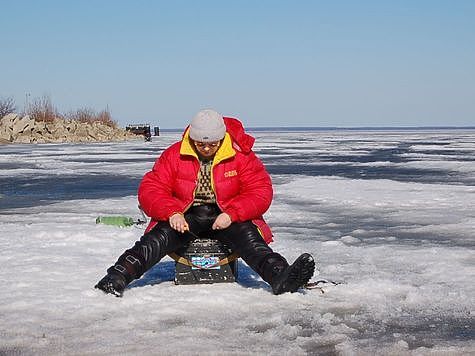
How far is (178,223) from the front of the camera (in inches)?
177

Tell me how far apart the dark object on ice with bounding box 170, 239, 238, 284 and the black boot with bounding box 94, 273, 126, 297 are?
0.47 metres

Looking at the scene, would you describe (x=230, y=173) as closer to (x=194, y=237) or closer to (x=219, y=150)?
(x=219, y=150)

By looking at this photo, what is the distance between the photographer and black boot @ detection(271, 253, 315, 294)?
4.21m

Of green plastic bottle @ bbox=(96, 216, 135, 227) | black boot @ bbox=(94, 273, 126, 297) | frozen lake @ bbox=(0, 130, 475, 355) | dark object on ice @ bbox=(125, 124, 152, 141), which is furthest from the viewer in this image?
dark object on ice @ bbox=(125, 124, 152, 141)

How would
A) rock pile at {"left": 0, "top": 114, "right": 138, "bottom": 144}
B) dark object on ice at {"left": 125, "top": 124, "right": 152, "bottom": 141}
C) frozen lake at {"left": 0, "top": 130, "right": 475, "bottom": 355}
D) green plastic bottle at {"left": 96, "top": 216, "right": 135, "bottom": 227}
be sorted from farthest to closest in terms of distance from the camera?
dark object on ice at {"left": 125, "top": 124, "right": 152, "bottom": 141} → rock pile at {"left": 0, "top": 114, "right": 138, "bottom": 144} → green plastic bottle at {"left": 96, "top": 216, "right": 135, "bottom": 227} → frozen lake at {"left": 0, "top": 130, "right": 475, "bottom": 355}

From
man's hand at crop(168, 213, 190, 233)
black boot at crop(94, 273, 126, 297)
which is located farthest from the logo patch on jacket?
black boot at crop(94, 273, 126, 297)

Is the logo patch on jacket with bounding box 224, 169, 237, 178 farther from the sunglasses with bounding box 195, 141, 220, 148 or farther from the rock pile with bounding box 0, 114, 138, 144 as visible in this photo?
the rock pile with bounding box 0, 114, 138, 144

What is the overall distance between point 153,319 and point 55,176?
1176cm

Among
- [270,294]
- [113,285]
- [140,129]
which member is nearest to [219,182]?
[270,294]

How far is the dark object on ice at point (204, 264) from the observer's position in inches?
188

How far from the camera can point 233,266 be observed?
191 inches

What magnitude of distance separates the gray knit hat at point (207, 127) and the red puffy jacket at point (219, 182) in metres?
0.14

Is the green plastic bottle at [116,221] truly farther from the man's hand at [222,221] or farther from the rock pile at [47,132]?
the rock pile at [47,132]

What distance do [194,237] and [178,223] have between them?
1.27ft
